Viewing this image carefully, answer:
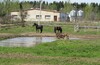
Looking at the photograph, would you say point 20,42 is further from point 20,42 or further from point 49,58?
point 49,58

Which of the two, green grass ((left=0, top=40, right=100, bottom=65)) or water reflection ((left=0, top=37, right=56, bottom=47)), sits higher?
green grass ((left=0, top=40, right=100, bottom=65))

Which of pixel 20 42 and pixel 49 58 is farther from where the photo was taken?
pixel 20 42

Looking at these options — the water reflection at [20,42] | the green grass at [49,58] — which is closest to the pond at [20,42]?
the water reflection at [20,42]

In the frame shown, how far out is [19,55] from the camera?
2088cm

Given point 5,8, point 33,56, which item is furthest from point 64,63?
point 5,8

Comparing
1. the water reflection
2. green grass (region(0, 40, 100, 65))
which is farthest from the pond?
green grass (region(0, 40, 100, 65))

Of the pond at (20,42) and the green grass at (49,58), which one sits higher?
the green grass at (49,58)

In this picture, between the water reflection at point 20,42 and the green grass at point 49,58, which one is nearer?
the green grass at point 49,58

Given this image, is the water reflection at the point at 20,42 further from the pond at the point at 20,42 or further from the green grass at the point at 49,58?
Result: the green grass at the point at 49,58

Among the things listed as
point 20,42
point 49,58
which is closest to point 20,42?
point 20,42

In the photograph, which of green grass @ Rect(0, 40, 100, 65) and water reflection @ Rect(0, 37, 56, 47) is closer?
green grass @ Rect(0, 40, 100, 65)

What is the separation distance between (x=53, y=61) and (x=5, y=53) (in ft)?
14.3

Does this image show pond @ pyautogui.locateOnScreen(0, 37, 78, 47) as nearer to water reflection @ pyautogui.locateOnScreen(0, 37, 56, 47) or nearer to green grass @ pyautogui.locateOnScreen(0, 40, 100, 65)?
water reflection @ pyautogui.locateOnScreen(0, 37, 56, 47)

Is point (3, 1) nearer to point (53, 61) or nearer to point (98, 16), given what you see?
point (98, 16)
